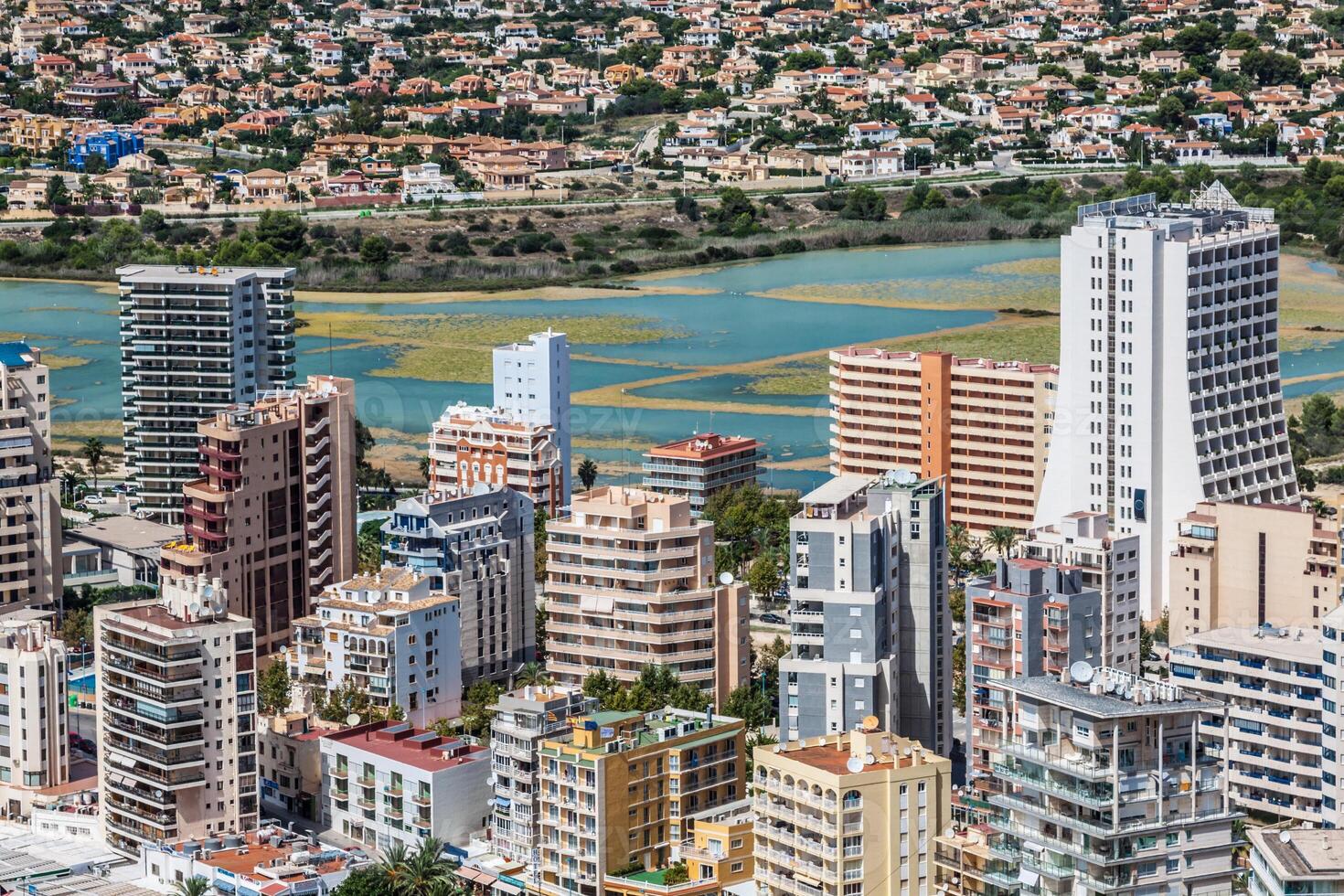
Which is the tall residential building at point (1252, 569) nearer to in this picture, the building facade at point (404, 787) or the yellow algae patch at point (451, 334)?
the building facade at point (404, 787)

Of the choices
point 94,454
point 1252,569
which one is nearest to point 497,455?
point 94,454

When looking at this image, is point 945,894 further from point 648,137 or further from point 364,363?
point 648,137

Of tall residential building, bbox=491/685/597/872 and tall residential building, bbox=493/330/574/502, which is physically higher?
tall residential building, bbox=493/330/574/502

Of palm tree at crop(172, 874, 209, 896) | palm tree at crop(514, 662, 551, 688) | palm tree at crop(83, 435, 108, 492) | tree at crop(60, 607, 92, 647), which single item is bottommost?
palm tree at crop(172, 874, 209, 896)

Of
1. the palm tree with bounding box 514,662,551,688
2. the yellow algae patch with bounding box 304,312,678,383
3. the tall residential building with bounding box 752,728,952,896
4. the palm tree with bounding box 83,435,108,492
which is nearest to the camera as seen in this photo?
the tall residential building with bounding box 752,728,952,896

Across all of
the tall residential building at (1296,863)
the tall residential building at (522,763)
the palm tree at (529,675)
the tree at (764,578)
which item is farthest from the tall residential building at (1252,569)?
the tall residential building at (1296,863)

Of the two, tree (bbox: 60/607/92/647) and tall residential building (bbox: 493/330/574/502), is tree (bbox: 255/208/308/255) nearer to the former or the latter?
tall residential building (bbox: 493/330/574/502)

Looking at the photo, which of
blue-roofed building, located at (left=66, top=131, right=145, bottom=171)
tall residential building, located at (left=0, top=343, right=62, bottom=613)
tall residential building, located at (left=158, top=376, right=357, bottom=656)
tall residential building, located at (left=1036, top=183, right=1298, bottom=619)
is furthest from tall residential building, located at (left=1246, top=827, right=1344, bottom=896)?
blue-roofed building, located at (left=66, top=131, right=145, bottom=171)
